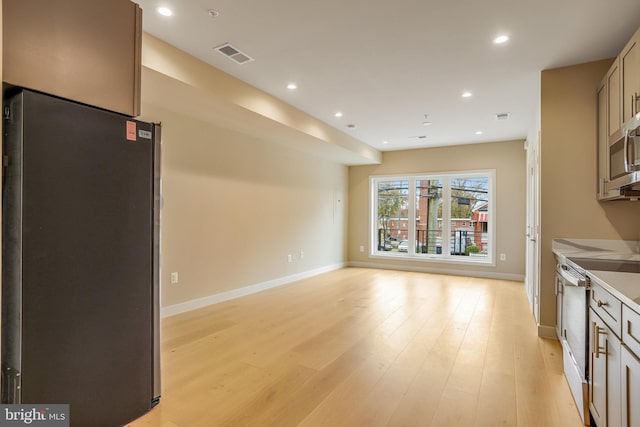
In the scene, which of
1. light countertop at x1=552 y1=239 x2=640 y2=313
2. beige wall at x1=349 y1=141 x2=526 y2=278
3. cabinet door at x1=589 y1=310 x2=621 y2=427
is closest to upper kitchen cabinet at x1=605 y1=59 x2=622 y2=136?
light countertop at x1=552 y1=239 x2=640 y2=313

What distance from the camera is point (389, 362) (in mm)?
2645

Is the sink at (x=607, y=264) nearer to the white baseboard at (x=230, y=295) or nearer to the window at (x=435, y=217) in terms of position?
the white baseboard at (x=230, y=295)

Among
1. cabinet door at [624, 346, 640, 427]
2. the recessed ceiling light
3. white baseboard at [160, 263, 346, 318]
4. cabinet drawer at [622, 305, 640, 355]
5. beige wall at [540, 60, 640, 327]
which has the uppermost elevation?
the recessed ceiling light

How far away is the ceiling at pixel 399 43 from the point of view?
2.37 meters

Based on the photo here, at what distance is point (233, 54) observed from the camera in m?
3.06

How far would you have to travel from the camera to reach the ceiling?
2371 mm

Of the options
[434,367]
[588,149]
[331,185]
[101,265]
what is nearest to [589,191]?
[588,149]

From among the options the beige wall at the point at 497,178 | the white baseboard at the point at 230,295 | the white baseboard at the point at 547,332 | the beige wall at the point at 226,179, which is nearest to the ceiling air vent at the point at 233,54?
the beige wall at the point at 226,179

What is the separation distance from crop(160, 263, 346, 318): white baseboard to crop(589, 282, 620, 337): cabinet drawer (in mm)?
3879

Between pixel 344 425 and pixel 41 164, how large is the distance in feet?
6.54

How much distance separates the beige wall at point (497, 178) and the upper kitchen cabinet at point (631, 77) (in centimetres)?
397

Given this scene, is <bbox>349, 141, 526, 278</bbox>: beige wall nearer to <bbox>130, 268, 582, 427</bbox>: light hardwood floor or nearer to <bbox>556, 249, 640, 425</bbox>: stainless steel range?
<bbox>130, 268, 582, 427</bbox>: light hardwood floor

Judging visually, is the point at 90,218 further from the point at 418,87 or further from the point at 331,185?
the point at 331,185

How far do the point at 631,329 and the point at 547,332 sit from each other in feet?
7.32
